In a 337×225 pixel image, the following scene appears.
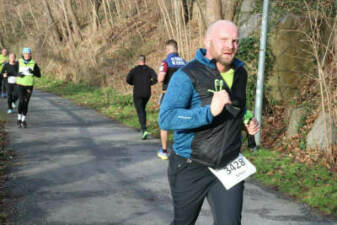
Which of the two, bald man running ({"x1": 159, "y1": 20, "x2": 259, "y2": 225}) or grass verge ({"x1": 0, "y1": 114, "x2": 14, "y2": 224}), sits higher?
bald man running ({"x1": 159, "y1": 20, "x2": 259, "y2": 225})

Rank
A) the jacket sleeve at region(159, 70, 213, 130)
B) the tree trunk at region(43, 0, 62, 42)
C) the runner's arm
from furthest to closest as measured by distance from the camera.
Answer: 1. the tree trunk at region(43, 0, 62, 42)
2. the runner's arm
3. the jacket sleeve at region(159, 70, 213, 130)

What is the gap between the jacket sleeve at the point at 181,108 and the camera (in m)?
3.04

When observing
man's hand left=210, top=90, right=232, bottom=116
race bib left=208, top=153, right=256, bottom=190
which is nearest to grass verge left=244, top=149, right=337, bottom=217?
race bib left=208, top=153, right=256, bottom=190

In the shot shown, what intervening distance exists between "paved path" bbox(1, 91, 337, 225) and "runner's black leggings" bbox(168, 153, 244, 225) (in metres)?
1.87

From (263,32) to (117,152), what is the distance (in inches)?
149

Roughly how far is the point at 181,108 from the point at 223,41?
1.81 ft

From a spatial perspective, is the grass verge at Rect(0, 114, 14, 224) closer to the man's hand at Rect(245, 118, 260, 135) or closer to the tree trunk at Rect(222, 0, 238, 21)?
the man's hand at Rect(245, 118, 260, 135)

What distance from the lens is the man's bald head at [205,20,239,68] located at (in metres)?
3.14

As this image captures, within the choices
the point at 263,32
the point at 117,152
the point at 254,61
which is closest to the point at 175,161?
the point at 117,152

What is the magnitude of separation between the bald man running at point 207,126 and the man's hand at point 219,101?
0.31ft

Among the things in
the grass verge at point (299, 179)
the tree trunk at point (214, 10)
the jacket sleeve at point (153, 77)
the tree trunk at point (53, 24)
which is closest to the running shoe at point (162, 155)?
the grass verge at point (299, 179)

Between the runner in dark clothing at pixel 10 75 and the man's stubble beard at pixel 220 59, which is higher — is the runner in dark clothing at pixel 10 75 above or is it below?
below

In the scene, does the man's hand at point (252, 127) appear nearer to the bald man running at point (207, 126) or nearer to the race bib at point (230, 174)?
the bald man running at point (207, 126)

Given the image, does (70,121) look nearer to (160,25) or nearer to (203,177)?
(160,25)
